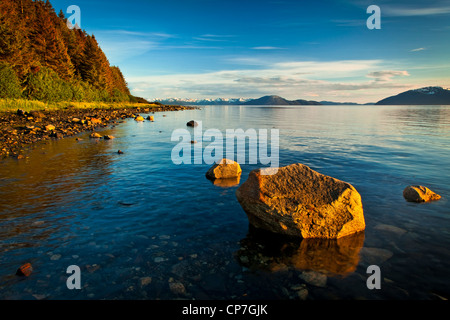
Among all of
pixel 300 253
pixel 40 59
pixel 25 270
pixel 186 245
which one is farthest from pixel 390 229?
pixel 40 59

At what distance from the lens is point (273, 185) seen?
28.5 feet

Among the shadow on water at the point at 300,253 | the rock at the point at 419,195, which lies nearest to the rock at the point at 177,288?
the shadow on water at the point at 300,253

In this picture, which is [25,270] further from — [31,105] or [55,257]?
[31,105]

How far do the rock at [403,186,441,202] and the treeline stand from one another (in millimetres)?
58951

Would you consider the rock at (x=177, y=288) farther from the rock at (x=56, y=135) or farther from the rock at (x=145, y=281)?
the rock at (x=56, y=135)

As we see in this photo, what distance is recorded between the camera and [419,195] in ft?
37.5

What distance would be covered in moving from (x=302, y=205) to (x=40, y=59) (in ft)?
255

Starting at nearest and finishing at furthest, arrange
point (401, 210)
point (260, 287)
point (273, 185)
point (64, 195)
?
point (260, 287) → point (273, 185) → point (401, 210) → point (64, 195)

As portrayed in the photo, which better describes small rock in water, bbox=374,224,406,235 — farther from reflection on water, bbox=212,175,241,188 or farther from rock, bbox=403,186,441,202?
reflection on water, bbox=212,175,241,188

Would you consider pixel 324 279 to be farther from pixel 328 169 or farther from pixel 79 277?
pixel 328 169

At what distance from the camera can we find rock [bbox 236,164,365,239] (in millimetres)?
8109
